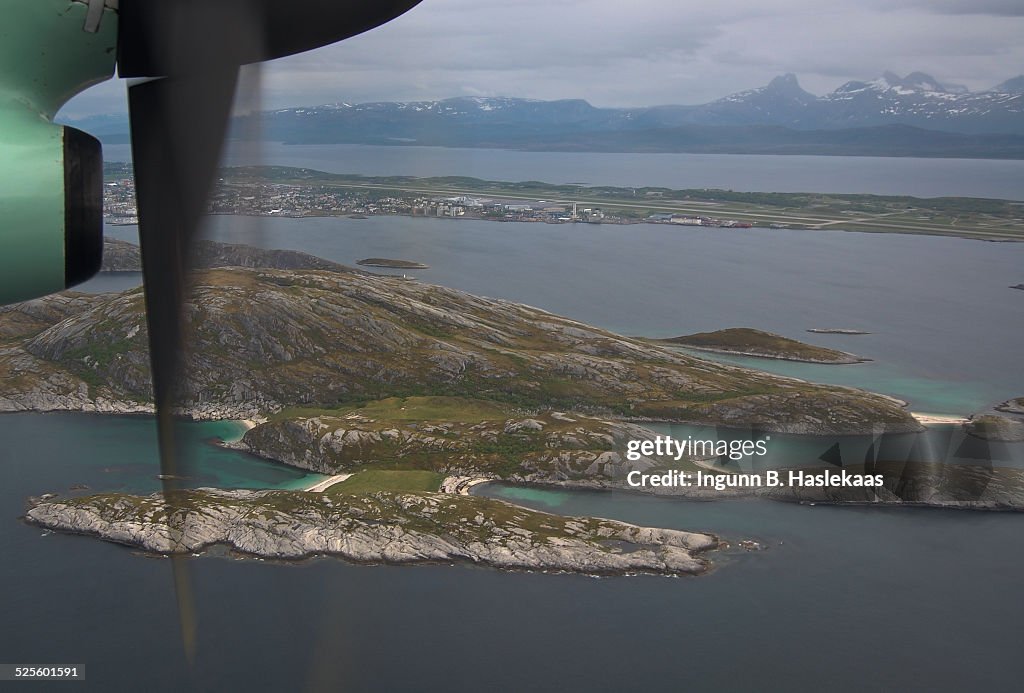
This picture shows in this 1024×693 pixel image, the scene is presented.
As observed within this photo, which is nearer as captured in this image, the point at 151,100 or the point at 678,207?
the point at 151,100

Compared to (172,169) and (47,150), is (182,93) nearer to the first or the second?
(172,169)

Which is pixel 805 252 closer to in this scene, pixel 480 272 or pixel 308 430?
pixel 480 272

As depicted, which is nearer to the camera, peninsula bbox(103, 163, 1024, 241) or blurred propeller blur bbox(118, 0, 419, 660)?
blurred propeller blur bbox(118, 0, 419, 660)

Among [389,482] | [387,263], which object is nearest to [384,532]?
[389,482]

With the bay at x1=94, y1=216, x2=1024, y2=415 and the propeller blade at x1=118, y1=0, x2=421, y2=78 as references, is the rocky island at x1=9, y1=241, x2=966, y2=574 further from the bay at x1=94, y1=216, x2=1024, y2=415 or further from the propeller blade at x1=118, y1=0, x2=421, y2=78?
the propeller blade at x1=118, y1=0, x2=421, y2=78

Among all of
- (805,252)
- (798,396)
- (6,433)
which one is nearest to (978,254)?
(805,252)

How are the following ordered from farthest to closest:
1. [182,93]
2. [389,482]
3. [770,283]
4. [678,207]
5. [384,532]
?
1. [678,207]
2. [770,283]
3. [389,482]
4. [384,532]
5. [182,93]

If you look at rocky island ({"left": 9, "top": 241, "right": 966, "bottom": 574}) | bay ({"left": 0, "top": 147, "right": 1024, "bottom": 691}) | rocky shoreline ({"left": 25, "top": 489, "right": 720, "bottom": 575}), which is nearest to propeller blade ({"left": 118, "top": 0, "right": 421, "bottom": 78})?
bay ({"left": 0, "top": 147, "right": 1024, "bottom": 691})
